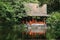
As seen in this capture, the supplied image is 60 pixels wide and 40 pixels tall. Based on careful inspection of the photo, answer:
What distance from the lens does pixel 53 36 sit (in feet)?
32.9

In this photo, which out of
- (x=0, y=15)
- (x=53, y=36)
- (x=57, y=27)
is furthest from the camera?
(x=0, y=15)

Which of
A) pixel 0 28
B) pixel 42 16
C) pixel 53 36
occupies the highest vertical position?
pixel 0 28

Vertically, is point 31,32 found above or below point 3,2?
below

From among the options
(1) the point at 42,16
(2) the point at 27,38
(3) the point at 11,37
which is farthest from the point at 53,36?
(1) the point at 42,16

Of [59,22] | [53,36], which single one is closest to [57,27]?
[59,22]

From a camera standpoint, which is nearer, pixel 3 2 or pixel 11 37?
pixel 11 37

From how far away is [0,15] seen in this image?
13828 mm

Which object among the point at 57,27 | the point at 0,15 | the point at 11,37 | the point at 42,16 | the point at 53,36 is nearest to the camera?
the point at 11,37

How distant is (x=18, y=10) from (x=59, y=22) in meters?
3.13

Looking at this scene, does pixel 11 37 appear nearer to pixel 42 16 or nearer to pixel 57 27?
pixel 57 27

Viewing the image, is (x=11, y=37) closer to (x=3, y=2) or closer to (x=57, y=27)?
(x=57, y=27)

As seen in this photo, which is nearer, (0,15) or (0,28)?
(0,28)

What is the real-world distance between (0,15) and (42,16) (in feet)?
17.5

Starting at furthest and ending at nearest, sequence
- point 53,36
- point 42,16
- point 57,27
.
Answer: point 42,16, point 57,27, point 53,36
